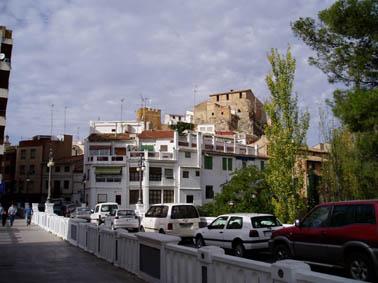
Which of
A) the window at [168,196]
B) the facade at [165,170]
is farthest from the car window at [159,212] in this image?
the window at [168,196]

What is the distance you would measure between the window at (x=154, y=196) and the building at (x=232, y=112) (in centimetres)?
4126

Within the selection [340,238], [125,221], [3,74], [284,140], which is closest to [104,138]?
[3,74]

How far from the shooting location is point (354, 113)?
13883 millimetres

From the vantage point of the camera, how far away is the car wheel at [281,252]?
12012 mm

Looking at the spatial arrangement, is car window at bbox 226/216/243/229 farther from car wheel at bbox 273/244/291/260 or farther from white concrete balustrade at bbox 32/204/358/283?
white concrete balustrade at bbox 32/204/358/283

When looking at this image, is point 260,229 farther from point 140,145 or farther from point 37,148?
point 37,148

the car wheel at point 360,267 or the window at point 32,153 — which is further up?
the window at point 32,153

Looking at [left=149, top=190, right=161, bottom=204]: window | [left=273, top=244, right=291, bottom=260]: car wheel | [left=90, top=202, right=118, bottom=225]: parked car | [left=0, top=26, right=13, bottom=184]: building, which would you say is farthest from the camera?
[left=149, top=190, right=161, bottom=204]: window

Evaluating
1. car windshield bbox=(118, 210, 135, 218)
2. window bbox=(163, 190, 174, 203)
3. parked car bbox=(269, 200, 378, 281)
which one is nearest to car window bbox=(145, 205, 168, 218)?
car windshield bbox=(118, 210, 135, 218)

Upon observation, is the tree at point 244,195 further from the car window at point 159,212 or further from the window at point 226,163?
the window at point 226,163

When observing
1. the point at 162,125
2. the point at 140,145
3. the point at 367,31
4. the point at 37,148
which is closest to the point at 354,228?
the point at 367,31

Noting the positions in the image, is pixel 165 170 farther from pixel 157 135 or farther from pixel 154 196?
pixel 157 135

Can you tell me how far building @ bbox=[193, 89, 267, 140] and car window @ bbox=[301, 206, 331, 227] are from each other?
8649 centimetres

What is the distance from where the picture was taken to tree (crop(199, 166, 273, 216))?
33281 mm
